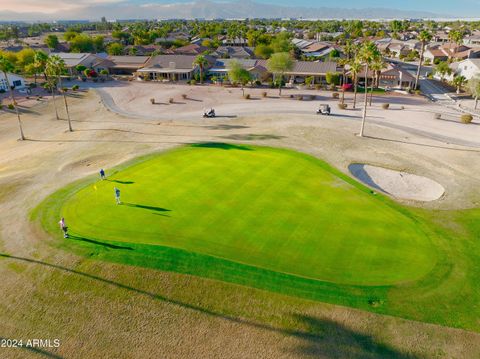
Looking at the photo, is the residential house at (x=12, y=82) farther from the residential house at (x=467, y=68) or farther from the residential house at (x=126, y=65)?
the residential house at (x=467, y=68)

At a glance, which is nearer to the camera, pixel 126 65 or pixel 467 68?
pixel 467 68

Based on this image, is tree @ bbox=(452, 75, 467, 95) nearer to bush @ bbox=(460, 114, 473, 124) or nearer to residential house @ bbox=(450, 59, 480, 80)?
residential house @ bbox=(450, 59, 480, 80)

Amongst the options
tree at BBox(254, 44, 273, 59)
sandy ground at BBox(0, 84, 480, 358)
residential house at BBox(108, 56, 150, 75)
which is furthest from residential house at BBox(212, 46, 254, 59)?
sandy ground at BBox(0, 84, 480, 358)

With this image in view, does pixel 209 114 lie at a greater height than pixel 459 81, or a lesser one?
lesser

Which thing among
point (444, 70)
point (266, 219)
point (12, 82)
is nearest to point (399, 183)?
point (266, 219)

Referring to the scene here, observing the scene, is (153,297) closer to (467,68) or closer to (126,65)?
(467,68)

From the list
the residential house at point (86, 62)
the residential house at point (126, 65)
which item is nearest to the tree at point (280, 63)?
the residential house at point (126, 65)

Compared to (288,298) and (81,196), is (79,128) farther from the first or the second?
(288,298)
